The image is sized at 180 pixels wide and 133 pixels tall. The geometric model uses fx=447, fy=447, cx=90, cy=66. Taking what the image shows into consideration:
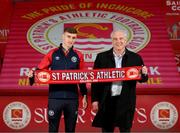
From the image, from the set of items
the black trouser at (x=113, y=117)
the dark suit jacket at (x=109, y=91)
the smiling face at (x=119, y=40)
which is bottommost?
the black trouser at (x=113, y=117)

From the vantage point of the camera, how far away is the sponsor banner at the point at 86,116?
19.1ft

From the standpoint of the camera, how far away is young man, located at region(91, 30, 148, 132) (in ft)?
13.3

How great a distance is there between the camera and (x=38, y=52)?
6477mm

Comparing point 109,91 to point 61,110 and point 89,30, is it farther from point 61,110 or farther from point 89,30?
point 89,30

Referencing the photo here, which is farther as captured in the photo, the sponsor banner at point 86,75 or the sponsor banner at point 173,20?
the sponsor banner at point 173,20

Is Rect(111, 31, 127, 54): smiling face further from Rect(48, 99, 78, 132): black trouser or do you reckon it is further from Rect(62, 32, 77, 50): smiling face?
Rect(48, 99, 78, 132): black trouser

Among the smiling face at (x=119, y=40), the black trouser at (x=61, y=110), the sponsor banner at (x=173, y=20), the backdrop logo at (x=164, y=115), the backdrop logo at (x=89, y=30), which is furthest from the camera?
the sponsor banner at (x=173, y=20)

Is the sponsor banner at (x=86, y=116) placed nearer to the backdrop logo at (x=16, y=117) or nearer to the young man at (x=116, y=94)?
the backdrop logo at (x=16, y=117)

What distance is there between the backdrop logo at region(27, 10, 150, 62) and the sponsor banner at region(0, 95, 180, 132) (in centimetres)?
94

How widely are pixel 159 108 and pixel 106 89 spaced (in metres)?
1.93

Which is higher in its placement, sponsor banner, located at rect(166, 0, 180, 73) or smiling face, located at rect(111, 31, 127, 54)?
sponsor banner, located at rect(166, 0, 180, 73)

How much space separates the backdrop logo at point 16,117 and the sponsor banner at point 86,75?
1568 millimetres

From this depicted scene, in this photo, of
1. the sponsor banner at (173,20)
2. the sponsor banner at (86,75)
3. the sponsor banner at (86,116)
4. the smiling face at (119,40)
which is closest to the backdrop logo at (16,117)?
the sponsor banner at (86,116)

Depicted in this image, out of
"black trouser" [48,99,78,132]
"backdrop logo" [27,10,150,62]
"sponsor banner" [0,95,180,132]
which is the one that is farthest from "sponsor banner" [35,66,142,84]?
"backdrop logo" [27,10,150,62]
